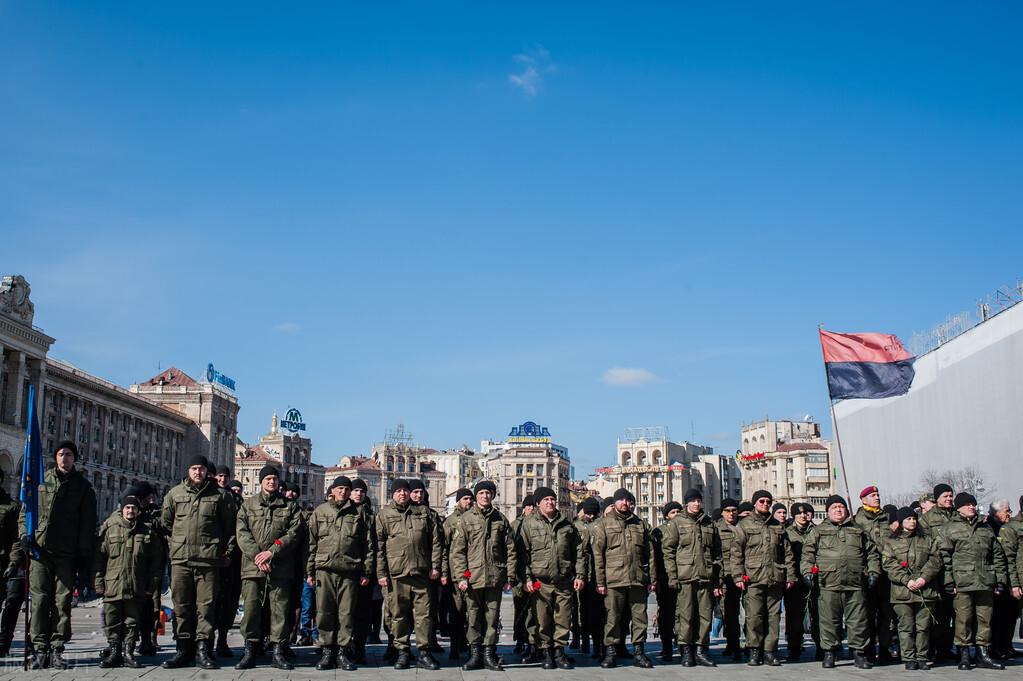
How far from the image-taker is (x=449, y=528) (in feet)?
42.2

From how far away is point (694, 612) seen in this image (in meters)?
12.8

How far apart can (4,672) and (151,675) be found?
1803 mm

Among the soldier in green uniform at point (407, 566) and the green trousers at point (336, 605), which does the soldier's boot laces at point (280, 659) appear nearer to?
the green trousers at point (336, 605)

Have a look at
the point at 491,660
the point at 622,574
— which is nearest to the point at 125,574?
the point at 491,660

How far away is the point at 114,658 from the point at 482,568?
4536mm

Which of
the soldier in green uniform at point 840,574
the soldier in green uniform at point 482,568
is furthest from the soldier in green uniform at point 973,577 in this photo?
the soldier in green uniform at point 482,568

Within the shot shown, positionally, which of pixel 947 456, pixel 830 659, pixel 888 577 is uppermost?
pixel 947 456

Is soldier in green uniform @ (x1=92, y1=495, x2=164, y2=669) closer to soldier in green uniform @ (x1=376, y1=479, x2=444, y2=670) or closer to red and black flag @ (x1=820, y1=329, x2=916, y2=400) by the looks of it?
soldier in green uniform @ (x1=376, y1=479, x2=444, y2=670)

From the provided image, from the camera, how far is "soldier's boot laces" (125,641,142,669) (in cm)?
1130

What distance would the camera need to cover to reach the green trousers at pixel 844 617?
1242cm

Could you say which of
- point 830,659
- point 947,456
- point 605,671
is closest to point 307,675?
point 605,671

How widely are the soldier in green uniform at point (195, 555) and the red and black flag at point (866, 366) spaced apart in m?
19.3

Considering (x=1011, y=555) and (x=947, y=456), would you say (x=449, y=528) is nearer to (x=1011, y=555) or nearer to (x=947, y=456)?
(x=1011, y=555)

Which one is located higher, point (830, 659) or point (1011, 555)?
point (1011, 555)
